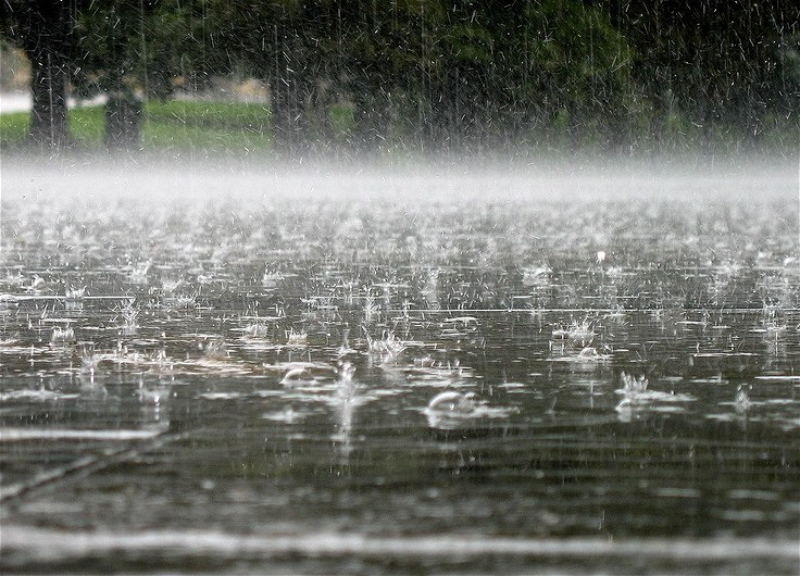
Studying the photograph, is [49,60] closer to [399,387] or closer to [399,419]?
[399,387]

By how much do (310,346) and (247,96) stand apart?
4603 centimetres

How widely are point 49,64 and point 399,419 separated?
131 feet

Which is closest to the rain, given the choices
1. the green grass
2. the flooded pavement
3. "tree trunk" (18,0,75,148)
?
the flooded pavement

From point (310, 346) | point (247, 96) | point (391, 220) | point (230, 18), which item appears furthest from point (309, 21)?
point (310, 346)

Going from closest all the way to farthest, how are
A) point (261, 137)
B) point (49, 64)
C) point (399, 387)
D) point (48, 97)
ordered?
point (399, 387), point (48, 97), point (49, 64), point (261, 137)

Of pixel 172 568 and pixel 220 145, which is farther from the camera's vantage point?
pixel 220 145

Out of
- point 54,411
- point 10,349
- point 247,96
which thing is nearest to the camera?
point 54,411

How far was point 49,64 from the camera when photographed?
43.2 metres

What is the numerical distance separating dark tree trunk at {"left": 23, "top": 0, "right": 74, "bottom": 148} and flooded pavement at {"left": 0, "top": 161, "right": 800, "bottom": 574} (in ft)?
99.5

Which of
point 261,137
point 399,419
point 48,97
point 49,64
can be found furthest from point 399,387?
point 261,137

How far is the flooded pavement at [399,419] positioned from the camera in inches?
132

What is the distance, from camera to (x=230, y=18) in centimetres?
4272

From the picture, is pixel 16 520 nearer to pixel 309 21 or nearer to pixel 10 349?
pixel 10 349

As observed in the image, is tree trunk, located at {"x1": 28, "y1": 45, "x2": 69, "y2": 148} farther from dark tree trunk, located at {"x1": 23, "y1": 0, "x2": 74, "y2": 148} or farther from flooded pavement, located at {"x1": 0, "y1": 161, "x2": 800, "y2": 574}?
flooded pavement, located at {"x1": 0, "y1": 161, "x2": 800, "y2": 574}
